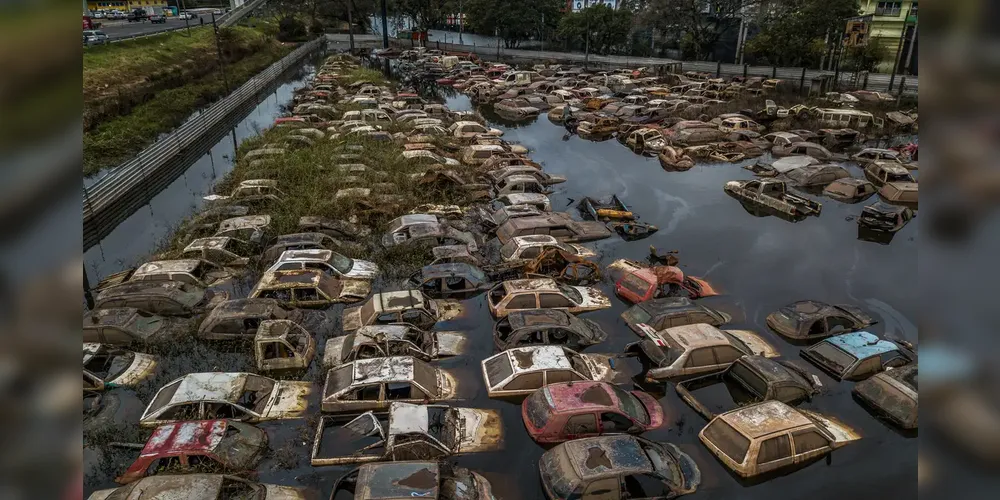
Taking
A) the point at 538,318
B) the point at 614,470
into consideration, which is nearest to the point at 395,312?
the point at 538,318

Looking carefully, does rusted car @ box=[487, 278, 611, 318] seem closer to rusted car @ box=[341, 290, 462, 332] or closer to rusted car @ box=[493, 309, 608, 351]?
rusted car @ box=[493, 309, 608, 351]

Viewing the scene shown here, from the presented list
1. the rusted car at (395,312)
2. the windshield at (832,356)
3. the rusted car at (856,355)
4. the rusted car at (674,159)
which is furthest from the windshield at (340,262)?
the rusted car at (674,159)

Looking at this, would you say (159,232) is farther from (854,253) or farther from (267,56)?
(267,56)

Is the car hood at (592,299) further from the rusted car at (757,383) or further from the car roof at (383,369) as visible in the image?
the car roof at (383,369)

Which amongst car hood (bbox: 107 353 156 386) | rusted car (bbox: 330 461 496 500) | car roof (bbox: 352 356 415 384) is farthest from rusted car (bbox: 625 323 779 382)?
car hood (bbox: 107 353 156 386)

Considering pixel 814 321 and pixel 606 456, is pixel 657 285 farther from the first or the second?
pixel 606 456
